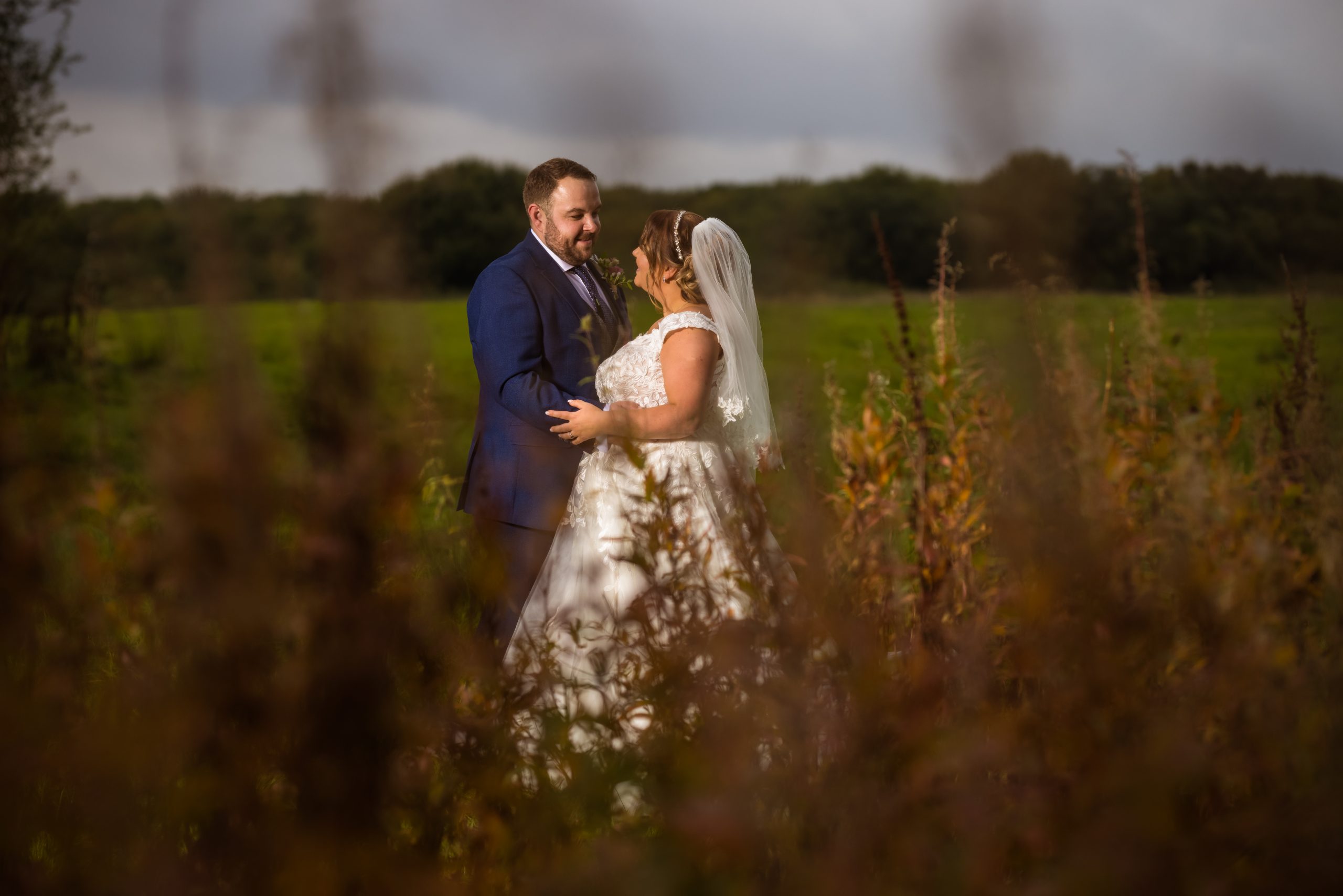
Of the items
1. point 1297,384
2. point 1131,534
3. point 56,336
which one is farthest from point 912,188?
point 1131,534

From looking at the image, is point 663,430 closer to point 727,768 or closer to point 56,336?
point 727,768

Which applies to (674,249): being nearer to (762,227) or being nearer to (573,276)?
(573,276)

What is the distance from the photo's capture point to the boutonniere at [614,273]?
4.70 meters

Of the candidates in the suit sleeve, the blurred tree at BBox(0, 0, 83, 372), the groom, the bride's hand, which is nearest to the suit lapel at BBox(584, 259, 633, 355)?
the groom

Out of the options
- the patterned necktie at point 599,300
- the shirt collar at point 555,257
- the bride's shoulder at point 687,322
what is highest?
the shirt collar at point 555,257

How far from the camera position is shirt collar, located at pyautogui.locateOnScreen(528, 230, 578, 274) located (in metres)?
4.90

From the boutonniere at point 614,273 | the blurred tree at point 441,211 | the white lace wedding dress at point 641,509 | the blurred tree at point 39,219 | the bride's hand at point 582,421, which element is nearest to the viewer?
the blurred tree at point 441,211

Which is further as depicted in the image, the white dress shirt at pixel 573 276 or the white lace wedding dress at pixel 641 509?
the white dress shirt at pixel 573 276

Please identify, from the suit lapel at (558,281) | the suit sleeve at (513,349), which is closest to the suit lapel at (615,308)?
the suit lapel at (558,281)

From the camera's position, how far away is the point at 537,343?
15.5ft

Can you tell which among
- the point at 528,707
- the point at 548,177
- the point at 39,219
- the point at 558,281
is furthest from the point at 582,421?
the point at 39,219

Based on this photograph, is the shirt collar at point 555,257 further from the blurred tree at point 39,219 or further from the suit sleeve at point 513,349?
the blurred tree at point 39,219

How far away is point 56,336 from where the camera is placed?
Result: 15.4 m

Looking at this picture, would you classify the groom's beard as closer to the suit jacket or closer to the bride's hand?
the suit jacket
